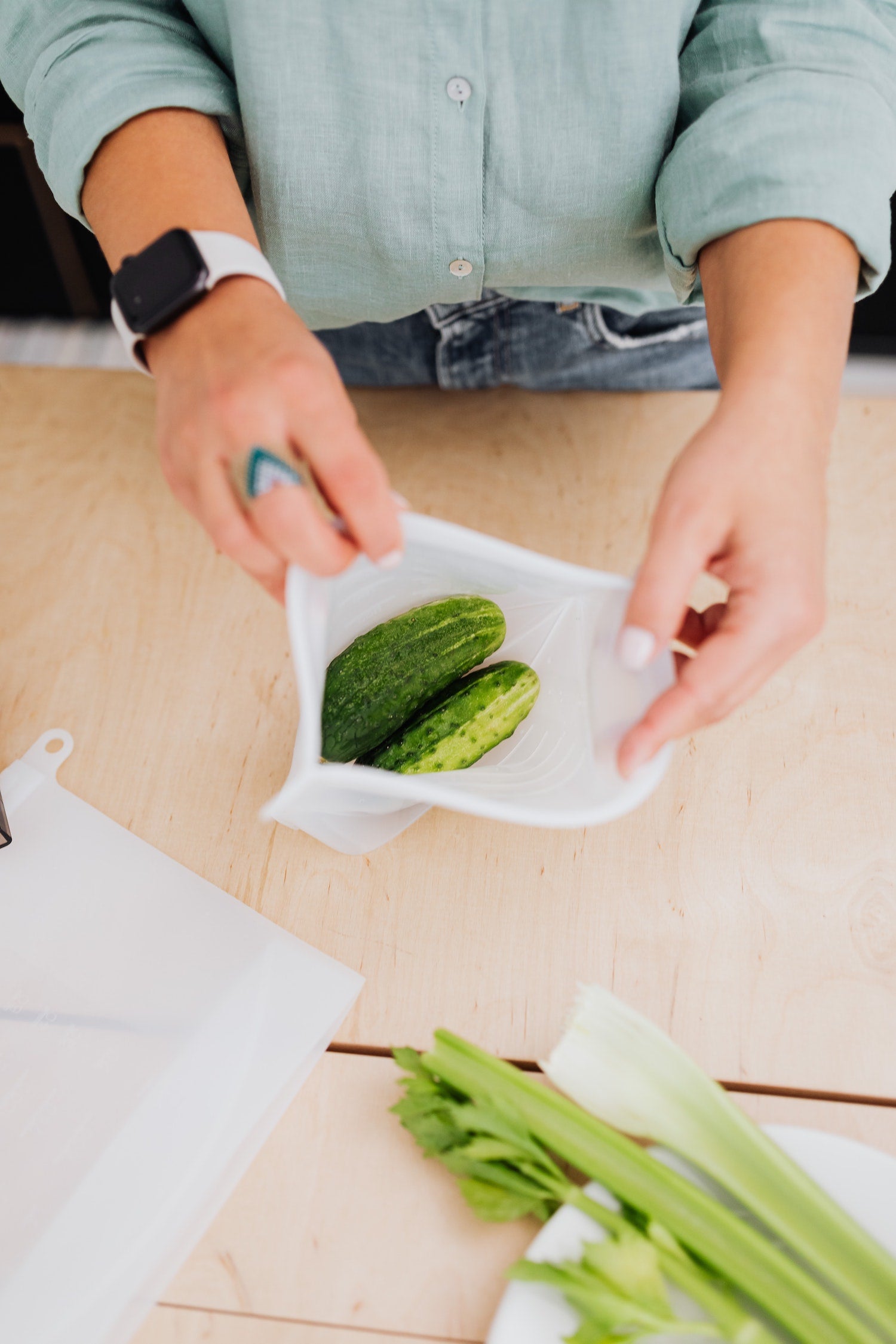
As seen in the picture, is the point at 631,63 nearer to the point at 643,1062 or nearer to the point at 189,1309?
the point at 643,1062

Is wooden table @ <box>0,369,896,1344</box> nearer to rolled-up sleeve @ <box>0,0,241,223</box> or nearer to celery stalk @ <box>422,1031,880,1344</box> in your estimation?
celery stalk @ <box>422,1031,880,1344</box>

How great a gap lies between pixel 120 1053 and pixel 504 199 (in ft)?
2.23

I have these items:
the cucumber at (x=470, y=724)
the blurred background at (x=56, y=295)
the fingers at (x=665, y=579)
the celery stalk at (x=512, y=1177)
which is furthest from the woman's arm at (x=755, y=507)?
the blurred background at (x=56, y=295)

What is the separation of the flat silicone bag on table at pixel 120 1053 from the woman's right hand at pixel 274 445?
0.98 feet

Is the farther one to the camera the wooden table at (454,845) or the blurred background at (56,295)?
the blurred background at (56,295)

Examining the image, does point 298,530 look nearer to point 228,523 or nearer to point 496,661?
point 228,523

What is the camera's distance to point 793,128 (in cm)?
59

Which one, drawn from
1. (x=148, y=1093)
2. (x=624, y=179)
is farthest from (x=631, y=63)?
(x=148, y=1093)

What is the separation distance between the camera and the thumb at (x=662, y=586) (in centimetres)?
49

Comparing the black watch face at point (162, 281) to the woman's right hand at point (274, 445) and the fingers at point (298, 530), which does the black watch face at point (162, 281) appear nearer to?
the woman's right hand at point (274, 445)

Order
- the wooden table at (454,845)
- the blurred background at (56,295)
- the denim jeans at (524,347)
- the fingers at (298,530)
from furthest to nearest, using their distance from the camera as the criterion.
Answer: the blurred background at (56,295), the denim jeans at (524,347), the wooden table at (454,845), the fingers at (298,530)

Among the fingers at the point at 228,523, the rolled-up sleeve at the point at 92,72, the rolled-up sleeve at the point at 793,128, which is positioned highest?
the rolled-up sleeve at the point at 92,72

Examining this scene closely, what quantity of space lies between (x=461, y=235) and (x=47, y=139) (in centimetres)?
31

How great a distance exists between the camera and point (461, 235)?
713mm
